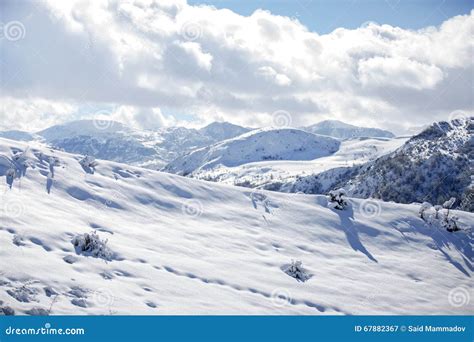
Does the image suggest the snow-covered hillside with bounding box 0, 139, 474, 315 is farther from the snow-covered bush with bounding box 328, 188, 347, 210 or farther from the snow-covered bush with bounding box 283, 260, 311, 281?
the snow-covered bush with bounding box 328, 188, 347, 210

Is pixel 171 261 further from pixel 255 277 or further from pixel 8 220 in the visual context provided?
pixel 8 220

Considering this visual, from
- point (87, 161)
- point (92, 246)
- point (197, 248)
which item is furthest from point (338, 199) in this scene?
point (92, 246)

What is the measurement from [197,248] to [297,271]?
12.4ft

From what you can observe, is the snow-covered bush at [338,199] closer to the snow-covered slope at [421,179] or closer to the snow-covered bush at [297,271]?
the snow-covered bush at [297,271]

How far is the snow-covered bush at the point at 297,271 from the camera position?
53.1 ft

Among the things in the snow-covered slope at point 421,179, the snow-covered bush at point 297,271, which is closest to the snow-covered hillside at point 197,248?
the snow-covered bush at point 297,271

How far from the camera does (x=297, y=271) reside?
53.7ft

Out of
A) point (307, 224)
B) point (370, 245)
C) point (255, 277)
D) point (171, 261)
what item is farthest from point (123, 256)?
point (370, 245)

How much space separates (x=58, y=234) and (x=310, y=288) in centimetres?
848

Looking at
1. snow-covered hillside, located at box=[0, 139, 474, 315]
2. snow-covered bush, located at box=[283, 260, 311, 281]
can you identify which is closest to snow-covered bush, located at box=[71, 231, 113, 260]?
snow-covered hillside, located at box=[0, 139, 474, 315]

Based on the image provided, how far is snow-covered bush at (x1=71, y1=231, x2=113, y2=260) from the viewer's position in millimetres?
14055

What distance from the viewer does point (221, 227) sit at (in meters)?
19.8

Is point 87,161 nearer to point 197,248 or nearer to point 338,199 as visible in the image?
point 197,248

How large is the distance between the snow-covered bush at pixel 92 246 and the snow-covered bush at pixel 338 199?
13225 mm
